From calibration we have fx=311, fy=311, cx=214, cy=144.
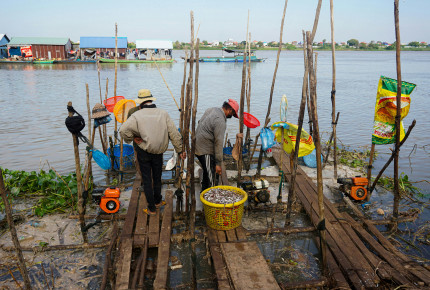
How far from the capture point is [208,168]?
525cm

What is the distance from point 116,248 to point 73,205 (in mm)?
1873

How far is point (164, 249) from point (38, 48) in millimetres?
47361

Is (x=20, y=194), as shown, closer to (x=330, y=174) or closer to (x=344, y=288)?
(x=344, y=288)

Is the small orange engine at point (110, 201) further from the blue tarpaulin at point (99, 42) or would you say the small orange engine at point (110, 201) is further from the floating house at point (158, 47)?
the floating house at point (158, 47)

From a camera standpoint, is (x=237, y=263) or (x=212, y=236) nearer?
(x=237, y=263)

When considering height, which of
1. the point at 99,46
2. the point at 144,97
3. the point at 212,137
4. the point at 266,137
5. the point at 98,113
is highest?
the point at 99,46

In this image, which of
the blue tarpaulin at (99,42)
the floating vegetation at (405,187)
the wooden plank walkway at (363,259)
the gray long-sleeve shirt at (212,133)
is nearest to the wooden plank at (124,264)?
the gray long-sleeve shirt at (212,133)

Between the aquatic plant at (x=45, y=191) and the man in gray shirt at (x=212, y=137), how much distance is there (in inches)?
98.8

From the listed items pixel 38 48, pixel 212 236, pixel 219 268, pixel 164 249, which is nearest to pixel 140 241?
pixel 164 249

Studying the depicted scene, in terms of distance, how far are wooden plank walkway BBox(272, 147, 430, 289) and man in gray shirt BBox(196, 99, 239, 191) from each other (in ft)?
5.82

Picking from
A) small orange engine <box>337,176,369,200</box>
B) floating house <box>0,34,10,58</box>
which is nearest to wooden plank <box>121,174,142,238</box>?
small orange engine <box>337,176,369,200</box>

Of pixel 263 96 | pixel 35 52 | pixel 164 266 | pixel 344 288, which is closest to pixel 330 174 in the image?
pixel 344 288

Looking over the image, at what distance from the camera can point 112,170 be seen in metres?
7.34

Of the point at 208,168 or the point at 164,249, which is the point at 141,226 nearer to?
the point at 164,249
